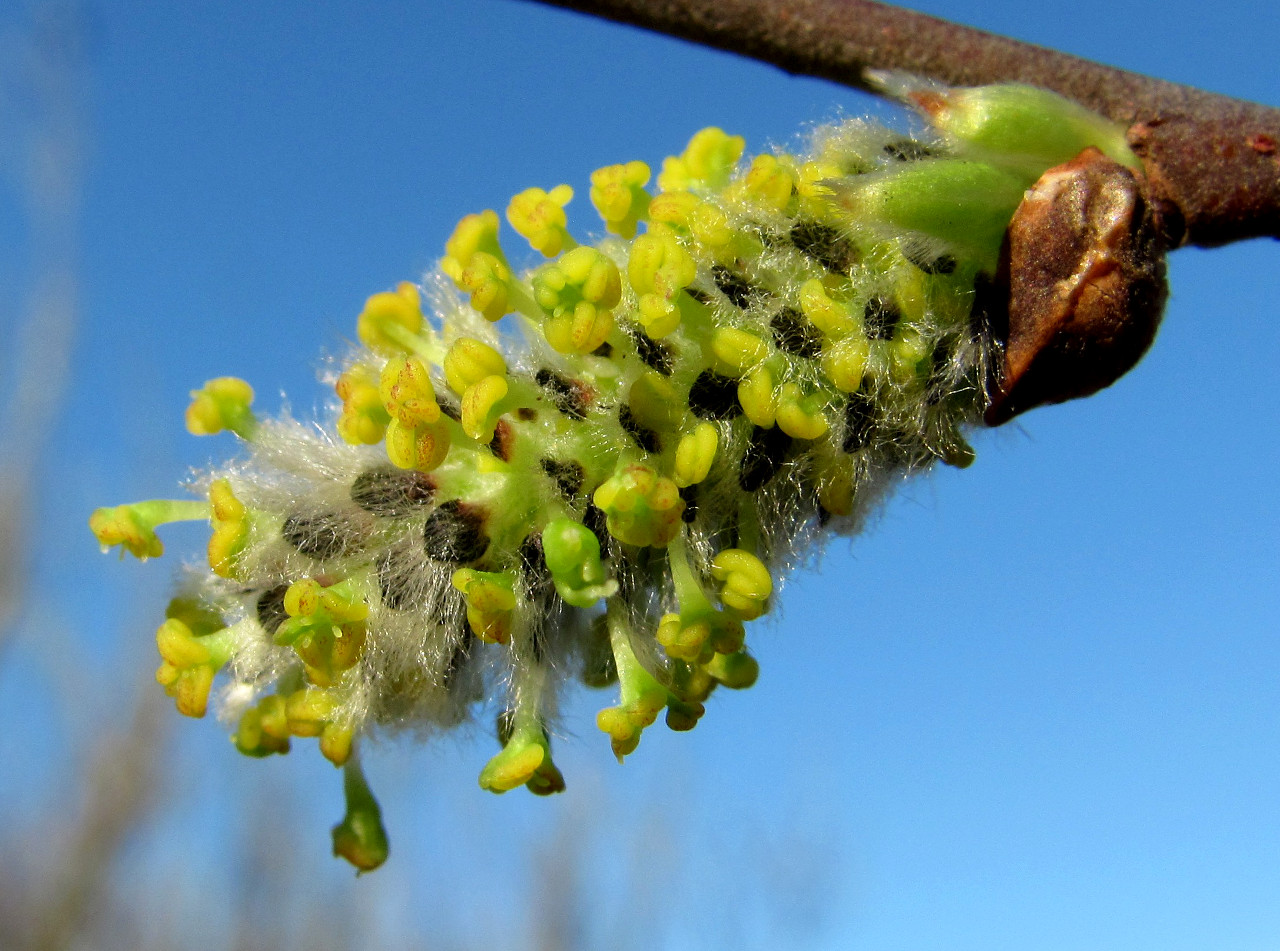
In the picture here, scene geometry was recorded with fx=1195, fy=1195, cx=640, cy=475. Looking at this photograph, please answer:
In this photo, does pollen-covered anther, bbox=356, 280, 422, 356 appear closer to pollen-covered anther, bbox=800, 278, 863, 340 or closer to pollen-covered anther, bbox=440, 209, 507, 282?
pollen-covered anther, bbox=440, 209, 507, 282

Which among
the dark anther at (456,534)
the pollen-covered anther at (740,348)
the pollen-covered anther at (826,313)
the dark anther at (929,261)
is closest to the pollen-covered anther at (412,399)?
the dark anther at (456,534)

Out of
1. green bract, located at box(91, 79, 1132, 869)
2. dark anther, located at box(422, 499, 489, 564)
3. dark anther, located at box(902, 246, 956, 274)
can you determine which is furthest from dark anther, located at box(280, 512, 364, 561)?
dark anther, located at box(902, 246, 956, 274)

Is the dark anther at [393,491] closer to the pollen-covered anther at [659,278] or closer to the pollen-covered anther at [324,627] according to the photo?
the pollen-covered anther at [324,627]

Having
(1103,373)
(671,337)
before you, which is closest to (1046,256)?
(1103,373)

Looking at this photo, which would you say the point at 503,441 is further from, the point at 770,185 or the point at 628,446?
the point at 770,185

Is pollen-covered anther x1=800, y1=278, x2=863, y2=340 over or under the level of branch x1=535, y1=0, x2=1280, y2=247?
under

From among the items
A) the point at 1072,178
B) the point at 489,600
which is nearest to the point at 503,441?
the point at 489,600
